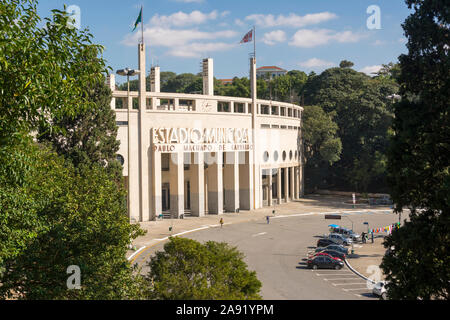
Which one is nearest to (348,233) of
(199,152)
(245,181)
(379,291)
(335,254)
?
(335,254)

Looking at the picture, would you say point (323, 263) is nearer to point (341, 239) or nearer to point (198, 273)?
point (341, 239)

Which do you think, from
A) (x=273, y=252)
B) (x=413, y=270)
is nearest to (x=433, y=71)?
(x=413, y=270)

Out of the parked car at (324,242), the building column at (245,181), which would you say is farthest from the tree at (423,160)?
the building column at (245,181)

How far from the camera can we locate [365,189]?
265 ft

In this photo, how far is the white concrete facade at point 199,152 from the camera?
54.4m

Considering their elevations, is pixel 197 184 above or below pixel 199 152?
below

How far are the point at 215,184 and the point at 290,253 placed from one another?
2234 cm

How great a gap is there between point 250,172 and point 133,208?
1877 centimetres

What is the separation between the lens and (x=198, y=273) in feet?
52.1

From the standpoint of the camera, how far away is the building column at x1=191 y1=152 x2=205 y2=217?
58.4 metres

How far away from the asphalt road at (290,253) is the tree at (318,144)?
618 inches

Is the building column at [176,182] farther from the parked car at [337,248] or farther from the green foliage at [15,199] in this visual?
the green foliage at [15,199]

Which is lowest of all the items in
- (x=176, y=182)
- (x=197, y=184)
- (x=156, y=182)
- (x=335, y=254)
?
(x=335, y=254)

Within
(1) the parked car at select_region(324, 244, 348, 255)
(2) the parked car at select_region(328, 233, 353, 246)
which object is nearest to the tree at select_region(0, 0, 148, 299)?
(1) the parked car at select_region(324, 244, 348, 255)
